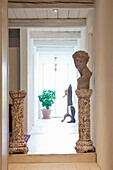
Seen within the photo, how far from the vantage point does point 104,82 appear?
12.3 feet

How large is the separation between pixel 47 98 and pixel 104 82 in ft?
27.0

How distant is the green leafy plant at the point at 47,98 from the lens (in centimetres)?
1194

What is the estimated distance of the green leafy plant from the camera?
39.2ft

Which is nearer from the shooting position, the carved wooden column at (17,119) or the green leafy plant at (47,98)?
the carved wooden column at (17,119)

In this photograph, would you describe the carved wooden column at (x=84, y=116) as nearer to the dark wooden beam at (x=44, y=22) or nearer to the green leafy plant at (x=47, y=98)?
the dark wooden beam at (x=44, y=22)

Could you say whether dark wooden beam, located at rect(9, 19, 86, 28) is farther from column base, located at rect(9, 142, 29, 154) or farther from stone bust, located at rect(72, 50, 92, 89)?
column base, located at rect(9, 142, 29, 154)

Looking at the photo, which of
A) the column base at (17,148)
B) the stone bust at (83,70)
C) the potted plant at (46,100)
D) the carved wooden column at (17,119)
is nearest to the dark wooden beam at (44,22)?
the stone bust at (83,70)

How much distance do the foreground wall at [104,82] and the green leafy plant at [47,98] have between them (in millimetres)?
7597

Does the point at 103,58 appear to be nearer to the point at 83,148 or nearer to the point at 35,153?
the point at 83,148

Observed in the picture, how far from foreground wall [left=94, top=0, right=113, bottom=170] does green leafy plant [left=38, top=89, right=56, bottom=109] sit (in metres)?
7.60

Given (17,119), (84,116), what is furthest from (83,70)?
(17,119)

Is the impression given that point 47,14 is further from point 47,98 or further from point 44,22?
point 47,98

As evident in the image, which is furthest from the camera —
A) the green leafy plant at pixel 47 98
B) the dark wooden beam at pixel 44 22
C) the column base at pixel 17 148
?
the green leafy plant at pixel 47 98

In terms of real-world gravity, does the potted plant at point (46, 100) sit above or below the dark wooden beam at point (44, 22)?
below
